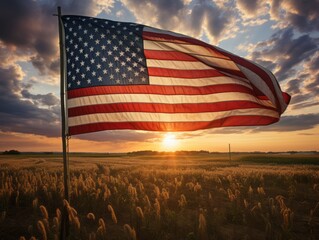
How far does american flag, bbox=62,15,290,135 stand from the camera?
22.5ft

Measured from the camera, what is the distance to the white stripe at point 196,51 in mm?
7172

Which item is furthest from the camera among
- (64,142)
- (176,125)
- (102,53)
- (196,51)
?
(196,51)

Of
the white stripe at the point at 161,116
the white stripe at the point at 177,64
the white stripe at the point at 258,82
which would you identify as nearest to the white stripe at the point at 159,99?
the white stripe at the point at 161,116

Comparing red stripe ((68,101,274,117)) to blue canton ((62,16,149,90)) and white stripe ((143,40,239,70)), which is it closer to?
blue canton ((62,16,149,90))

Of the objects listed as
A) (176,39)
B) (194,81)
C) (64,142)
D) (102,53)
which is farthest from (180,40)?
(64,142)

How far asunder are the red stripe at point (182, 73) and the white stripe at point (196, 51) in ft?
0.74

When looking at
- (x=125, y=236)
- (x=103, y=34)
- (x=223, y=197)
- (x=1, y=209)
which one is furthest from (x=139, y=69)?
(x=223, y=197)

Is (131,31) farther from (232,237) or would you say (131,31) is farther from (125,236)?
(232,237)

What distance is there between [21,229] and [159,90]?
14.7ft

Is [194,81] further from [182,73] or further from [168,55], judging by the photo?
[168,55]

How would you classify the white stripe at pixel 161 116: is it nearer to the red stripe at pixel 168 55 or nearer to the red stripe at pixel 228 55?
the red stripe at pixel 228 55

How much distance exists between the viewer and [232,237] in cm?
713

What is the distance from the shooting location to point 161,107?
705 cm

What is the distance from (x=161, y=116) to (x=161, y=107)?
206 mm
